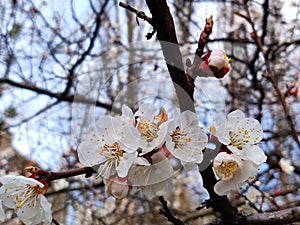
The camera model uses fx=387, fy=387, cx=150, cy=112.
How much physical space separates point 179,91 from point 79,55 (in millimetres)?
2350

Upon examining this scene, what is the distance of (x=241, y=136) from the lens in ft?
2.44

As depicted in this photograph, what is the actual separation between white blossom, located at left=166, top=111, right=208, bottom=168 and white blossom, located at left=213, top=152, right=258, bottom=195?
46 mm

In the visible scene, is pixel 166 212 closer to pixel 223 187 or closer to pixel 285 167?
pixel 223 187

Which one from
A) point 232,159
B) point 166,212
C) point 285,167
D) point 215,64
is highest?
point 215,64

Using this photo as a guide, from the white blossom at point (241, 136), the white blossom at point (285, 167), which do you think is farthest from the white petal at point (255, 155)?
the white blossom at point (285, 167)

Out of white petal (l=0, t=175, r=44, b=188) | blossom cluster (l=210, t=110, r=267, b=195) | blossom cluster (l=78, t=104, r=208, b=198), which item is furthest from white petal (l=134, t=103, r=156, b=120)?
white petal (l=0, t=175, r=44, b=188)

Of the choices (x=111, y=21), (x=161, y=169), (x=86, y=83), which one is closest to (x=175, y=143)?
(x=161, y=169)

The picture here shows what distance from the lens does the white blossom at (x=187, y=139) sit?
25.5 inches

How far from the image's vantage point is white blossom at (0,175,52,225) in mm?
729

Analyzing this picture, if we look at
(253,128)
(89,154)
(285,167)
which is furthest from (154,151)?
(285,167)

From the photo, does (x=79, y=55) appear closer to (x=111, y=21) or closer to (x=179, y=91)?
(x=111, y=21)

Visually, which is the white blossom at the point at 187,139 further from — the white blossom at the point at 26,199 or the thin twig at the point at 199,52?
the white blossom at the point at 26,199

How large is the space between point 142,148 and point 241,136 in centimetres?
22

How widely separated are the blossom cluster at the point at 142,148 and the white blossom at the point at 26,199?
0.13 metres
